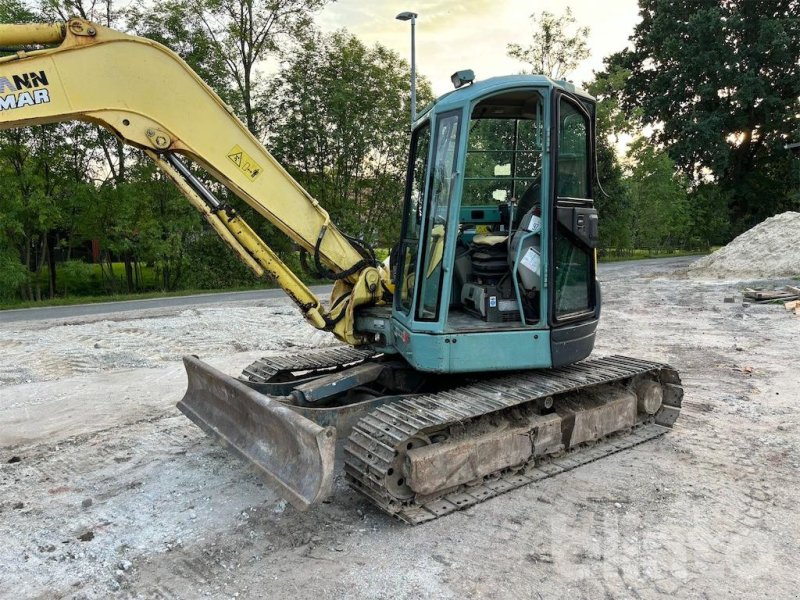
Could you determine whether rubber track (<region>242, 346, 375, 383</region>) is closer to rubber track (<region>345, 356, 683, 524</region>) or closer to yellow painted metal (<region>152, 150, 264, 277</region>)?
yellow painted metal (<region>152, 150, 264, 277</region>)

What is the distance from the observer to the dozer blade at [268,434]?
11.7ft

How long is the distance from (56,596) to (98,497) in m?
1.16

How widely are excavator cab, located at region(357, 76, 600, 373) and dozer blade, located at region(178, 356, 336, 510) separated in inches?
42.8

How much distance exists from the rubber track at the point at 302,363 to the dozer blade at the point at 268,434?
76cm

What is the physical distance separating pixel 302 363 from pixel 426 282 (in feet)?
6.47

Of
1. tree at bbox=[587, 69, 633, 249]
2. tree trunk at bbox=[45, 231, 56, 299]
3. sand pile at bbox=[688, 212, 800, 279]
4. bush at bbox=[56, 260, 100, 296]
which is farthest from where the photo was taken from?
tree at bbox=[587, 69, 633, 249]

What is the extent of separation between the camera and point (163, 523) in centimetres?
384

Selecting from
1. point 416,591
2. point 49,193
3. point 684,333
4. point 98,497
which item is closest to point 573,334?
point 416,591

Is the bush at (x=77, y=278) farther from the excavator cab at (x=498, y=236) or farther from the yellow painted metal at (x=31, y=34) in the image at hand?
the excavator cab at (x=498, y=236)

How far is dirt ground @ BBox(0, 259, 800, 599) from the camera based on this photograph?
127 inches

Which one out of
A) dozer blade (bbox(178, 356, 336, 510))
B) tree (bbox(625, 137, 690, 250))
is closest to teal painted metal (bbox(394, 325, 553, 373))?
dozer blade (bbox(178, 356, 336, 510))

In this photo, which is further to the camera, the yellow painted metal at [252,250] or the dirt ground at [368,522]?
the yellow painted metal at [252,250]

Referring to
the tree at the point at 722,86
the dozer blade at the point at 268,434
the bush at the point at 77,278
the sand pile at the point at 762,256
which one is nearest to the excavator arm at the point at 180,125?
the dozer blade at the point at 268,434

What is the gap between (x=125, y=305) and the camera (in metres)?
14.4
